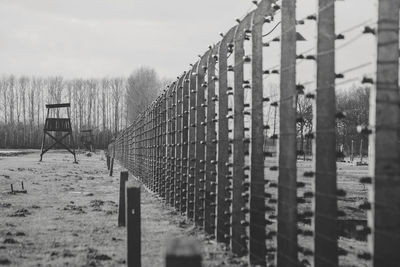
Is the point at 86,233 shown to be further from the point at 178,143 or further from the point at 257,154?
the point at 257,154

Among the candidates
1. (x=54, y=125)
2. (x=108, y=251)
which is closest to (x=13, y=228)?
(x=108, y=251)

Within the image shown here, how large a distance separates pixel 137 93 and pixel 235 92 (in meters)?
89.5

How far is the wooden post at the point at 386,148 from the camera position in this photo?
3.20m

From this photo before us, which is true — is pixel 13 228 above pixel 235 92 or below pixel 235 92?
below

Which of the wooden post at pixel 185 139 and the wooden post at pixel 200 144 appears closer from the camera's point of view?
the wooden post at pixel 200 144

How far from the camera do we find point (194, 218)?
829cm

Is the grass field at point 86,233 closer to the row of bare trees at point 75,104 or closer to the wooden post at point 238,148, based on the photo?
the wooden post at point 238,148

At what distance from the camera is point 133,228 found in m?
5.12

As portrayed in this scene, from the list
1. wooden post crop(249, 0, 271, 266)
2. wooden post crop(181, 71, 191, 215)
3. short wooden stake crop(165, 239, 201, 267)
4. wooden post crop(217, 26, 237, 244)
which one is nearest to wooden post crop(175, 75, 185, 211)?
wooden post crop(181, 71, 191, 215)

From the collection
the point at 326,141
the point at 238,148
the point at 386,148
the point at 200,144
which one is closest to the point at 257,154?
the point at 238,148

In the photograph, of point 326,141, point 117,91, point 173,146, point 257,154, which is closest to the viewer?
point 326,141

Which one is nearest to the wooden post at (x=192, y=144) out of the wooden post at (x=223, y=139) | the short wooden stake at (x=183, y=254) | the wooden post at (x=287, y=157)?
the wooden post at (x=223, y=139)

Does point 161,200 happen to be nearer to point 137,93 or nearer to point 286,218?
point 286,218

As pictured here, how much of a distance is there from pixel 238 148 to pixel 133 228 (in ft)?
5.33
